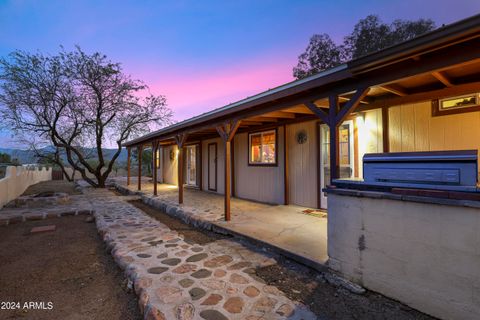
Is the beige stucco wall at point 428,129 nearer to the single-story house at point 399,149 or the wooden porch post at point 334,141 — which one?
the single-story house at point 399,149

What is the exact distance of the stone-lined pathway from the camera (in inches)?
80.7

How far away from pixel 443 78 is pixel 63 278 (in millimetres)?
5303

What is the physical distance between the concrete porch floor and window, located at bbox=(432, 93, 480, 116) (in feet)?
8.18

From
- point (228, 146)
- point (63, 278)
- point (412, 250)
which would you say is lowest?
point (63, 278)

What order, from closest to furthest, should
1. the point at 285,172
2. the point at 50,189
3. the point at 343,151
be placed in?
the point at 343,151 → the point at 285,172 → the point at 50,189

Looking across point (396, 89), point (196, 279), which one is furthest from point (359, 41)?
point (196, 279)

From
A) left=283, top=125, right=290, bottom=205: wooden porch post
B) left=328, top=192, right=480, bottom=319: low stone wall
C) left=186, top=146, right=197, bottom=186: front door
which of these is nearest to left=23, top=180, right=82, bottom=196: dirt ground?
left=186, top=146, right=197, bottom=186: front door

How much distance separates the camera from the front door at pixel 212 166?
9055mm

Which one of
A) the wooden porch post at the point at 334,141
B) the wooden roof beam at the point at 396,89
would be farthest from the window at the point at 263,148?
the wooden porch post at the point at 334,141

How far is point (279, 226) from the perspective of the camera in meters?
4.22

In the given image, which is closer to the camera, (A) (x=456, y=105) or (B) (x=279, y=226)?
(A) (x=456, y=105)

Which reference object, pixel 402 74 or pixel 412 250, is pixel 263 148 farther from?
pixel 412 250

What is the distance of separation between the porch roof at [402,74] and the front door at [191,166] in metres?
6.45

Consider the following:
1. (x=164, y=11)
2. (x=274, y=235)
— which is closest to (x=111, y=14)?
(x=164, y=11)
